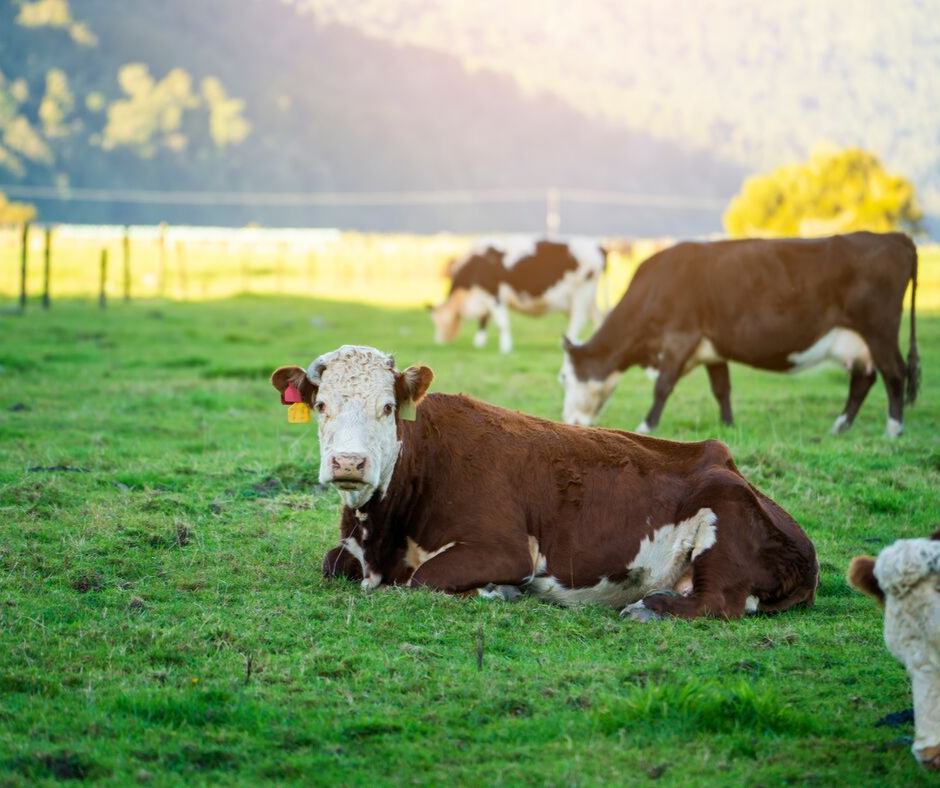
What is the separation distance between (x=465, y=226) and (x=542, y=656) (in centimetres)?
13929

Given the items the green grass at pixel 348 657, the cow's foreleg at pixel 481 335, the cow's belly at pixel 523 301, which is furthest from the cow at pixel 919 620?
the cow's foreleg at pixel 481 335

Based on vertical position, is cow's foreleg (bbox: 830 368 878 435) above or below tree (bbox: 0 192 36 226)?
below

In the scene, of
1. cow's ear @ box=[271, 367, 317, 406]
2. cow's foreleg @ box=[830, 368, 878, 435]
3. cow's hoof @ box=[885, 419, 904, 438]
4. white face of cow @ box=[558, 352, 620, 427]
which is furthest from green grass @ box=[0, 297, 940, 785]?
white face of cow @ box=[558, 352, 620, 427]

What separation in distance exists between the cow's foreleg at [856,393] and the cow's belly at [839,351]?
0.27 feet

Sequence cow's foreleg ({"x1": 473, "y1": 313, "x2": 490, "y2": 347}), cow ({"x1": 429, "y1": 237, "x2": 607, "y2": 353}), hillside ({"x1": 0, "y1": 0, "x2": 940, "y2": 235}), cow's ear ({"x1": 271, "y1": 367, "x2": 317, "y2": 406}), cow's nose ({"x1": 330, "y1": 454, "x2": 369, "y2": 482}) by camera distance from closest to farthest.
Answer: cow's nose ({"x1": 330, "y1": 454, "x2": 369, "y2": 482}) → cow's ear ({"x1": 271, "y1": 367, "x2": 317, "y2": 406}) → cow ({"x1": 429, "y1": 237, "x2": 607, "y2": 353}) → cow's foreleg ({"x1": 473, "y1": 313, "x2": 490, "y2": 347}) → hillside ({"x1": 0, "y1": 0, "x2": 940, "y2": 235})

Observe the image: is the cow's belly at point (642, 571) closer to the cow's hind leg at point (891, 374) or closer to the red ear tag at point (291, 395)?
the red ear tag at point (291, 395)

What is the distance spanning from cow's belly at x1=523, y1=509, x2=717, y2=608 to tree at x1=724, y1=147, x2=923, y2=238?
6404 centimetres

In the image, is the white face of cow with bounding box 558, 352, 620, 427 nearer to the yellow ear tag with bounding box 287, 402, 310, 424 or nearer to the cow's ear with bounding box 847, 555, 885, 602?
the yellow ear tag with bounding box 287, 402, 310, 424

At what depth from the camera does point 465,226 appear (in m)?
144

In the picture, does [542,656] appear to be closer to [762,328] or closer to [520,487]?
[520,487]

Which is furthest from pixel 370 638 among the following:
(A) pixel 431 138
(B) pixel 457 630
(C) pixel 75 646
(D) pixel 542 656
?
(A) pixel 431 138

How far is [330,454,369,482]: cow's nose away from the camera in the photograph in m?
6.59

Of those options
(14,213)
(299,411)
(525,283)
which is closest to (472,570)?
(299,411)

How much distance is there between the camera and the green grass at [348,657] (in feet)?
15.5
